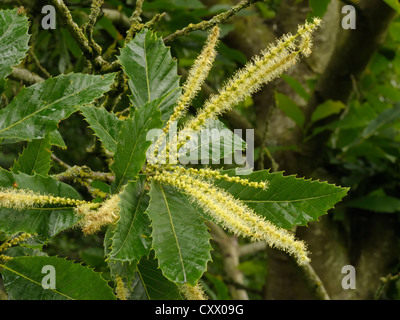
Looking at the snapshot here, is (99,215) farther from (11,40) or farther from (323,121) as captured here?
(323,121)

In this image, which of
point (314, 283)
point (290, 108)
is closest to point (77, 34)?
point (314, 283)

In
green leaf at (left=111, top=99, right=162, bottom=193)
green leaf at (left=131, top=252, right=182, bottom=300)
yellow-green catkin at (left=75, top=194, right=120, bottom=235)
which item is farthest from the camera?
green leaf at (left=131, top=252, right=182, bottom=300)

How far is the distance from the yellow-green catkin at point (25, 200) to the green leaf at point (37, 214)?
0.02 m

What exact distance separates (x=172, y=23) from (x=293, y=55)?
4.08 feet

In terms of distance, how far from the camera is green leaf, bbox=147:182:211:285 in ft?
2.91

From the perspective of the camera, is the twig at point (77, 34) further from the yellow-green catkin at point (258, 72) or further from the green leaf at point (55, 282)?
the green leaf at point (55, 282)

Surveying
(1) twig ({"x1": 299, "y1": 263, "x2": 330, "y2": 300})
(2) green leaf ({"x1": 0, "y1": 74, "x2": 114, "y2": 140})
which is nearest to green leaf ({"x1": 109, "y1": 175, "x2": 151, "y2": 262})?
(2) green leaf ({"x1": 0, "y1": 74, "x2": 114, "y2": 140})

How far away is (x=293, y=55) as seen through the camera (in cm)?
96

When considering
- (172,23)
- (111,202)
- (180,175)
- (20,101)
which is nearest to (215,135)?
(180,175)

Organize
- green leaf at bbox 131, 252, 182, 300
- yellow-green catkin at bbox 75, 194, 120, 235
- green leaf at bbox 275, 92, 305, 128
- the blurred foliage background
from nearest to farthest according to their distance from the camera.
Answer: yellow-green catkin at bbox 75, 194, 120, 235
green leaf at bbox 131, 252, 182, 300
the blurred foliage background
green leaf at bbox 275, 92, 305, 128

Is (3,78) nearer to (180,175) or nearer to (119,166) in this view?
(119,166)

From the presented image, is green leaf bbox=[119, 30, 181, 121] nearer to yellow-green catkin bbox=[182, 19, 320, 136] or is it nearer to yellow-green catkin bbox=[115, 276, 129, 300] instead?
yellow-green catkin bbox=[182, 19, 320, 136]

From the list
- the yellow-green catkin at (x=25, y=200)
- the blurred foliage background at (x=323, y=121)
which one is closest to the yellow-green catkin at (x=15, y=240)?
the yellow-green catkin at (x=25, y=200)

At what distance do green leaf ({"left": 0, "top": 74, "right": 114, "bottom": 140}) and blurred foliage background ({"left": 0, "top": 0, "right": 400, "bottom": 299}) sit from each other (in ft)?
3.48
